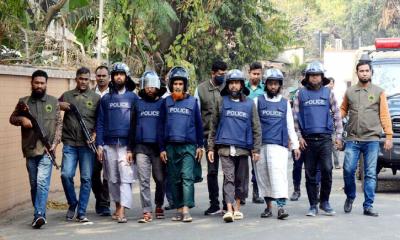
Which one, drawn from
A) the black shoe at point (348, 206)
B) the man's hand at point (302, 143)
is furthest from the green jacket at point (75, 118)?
the black shoe at point (348, 206)

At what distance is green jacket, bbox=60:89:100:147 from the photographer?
10.6 meters

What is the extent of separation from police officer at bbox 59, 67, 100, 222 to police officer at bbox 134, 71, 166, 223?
60cm

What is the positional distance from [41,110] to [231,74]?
237cm

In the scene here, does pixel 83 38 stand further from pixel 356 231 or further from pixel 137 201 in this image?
pixel 356 231

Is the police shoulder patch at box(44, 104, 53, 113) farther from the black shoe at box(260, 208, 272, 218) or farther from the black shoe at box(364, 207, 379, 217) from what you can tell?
the black shoe at box(364, 207, 379, 217)

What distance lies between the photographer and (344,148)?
11.2m

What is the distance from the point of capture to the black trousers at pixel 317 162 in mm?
10930

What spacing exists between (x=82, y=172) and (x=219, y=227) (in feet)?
6.22

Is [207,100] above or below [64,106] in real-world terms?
above

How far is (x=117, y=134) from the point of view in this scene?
34.7 ft

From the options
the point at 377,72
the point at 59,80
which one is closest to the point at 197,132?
the point at 59,80

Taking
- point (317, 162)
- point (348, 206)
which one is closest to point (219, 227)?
point (317, 162)

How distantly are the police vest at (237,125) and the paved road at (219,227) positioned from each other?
0.98m

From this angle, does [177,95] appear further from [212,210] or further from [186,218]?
[212,210]
